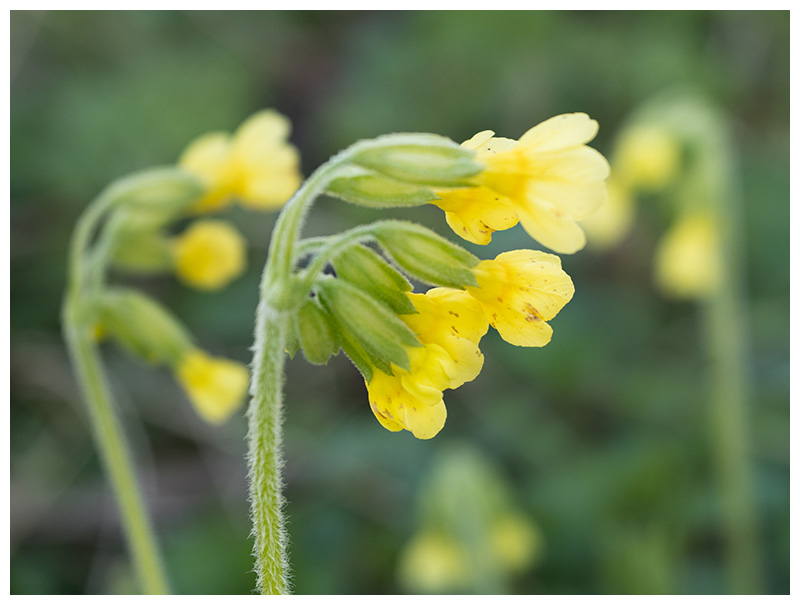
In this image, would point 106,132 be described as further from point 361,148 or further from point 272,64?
point 361,148

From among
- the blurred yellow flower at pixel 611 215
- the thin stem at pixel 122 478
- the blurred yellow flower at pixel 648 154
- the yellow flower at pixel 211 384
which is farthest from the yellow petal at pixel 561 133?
the blurred yellow flower at pixel 611 215

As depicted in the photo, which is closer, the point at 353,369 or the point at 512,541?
the point at 512,541

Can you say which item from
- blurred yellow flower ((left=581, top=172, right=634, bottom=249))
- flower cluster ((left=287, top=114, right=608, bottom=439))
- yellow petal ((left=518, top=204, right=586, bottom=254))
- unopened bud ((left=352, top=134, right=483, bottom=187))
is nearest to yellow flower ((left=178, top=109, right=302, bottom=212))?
flower cluster ((left=287, top=114, right=608, bottom=439))

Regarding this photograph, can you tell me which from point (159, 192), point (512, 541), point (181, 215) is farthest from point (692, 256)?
point (159, 192)

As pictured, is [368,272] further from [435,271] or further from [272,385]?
[272,385]

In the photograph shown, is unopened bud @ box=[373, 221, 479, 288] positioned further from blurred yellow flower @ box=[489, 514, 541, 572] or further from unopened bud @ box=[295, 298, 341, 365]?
blurred yellow flower @ box=[489, 514, 541, 572]
